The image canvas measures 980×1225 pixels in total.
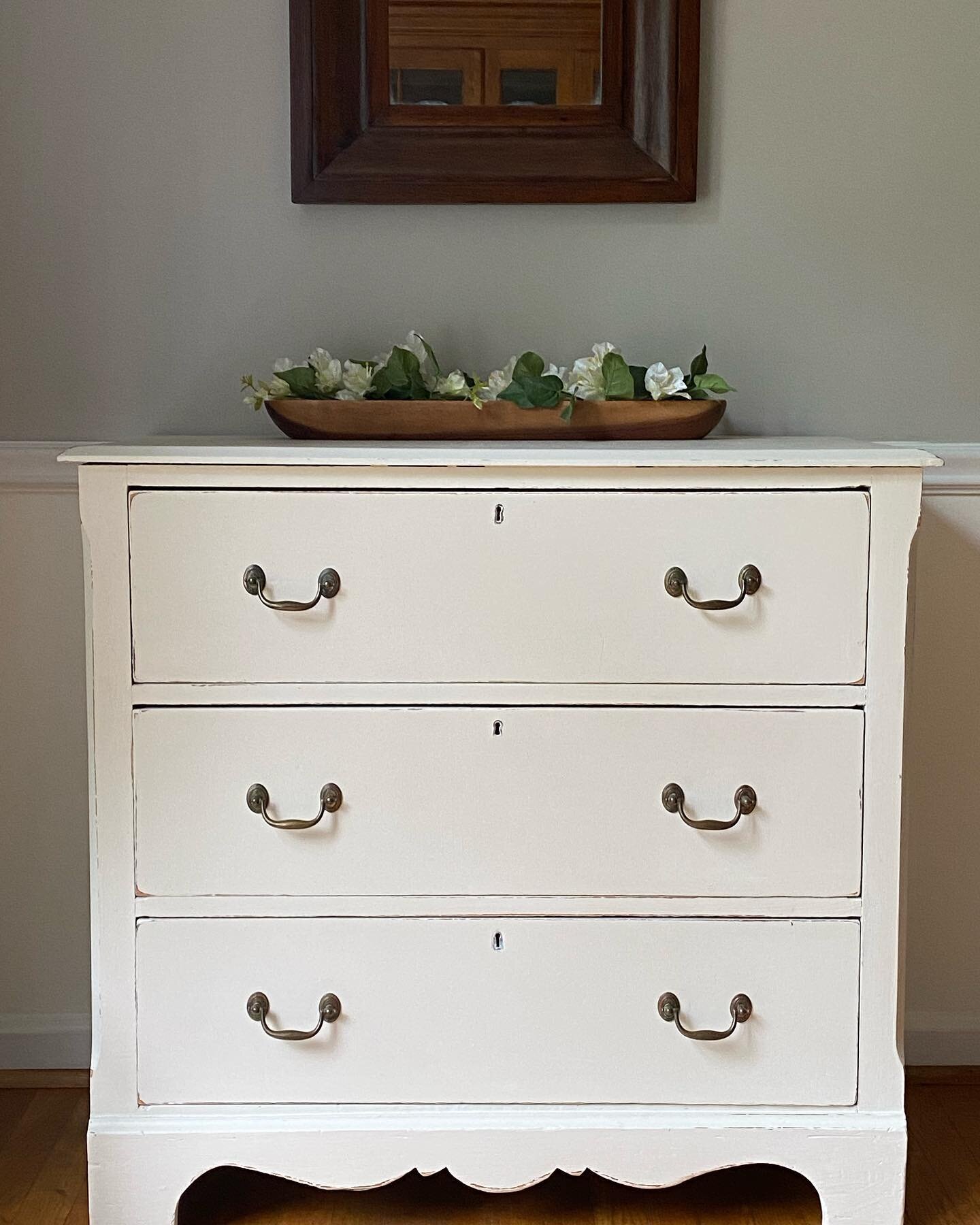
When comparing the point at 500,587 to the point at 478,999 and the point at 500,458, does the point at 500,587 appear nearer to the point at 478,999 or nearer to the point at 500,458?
the point at 500,458

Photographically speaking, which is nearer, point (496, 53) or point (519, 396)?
point (519, 396)

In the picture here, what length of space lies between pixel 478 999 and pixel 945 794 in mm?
862

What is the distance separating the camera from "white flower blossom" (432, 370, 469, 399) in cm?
151

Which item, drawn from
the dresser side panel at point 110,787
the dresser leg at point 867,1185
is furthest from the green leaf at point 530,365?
the dresser leg at point 867,1185

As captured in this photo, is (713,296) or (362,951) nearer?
(362,951)

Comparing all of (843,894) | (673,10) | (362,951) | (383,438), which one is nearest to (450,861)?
(362,951)

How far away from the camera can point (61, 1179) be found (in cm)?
151

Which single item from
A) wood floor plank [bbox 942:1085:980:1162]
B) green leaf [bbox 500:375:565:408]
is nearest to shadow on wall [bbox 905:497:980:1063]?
wood floor plank [bbox 942:1085:980:1162]

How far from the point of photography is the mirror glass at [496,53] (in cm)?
165

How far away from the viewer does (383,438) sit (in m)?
1.51

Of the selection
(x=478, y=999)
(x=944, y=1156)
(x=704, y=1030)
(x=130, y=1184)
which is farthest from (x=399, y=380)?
(x=944, y=1156)

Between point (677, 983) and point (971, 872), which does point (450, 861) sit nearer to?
point (677, 983)

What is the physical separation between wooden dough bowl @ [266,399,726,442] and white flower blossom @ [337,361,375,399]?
0.14ft

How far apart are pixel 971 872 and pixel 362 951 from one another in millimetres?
1003
